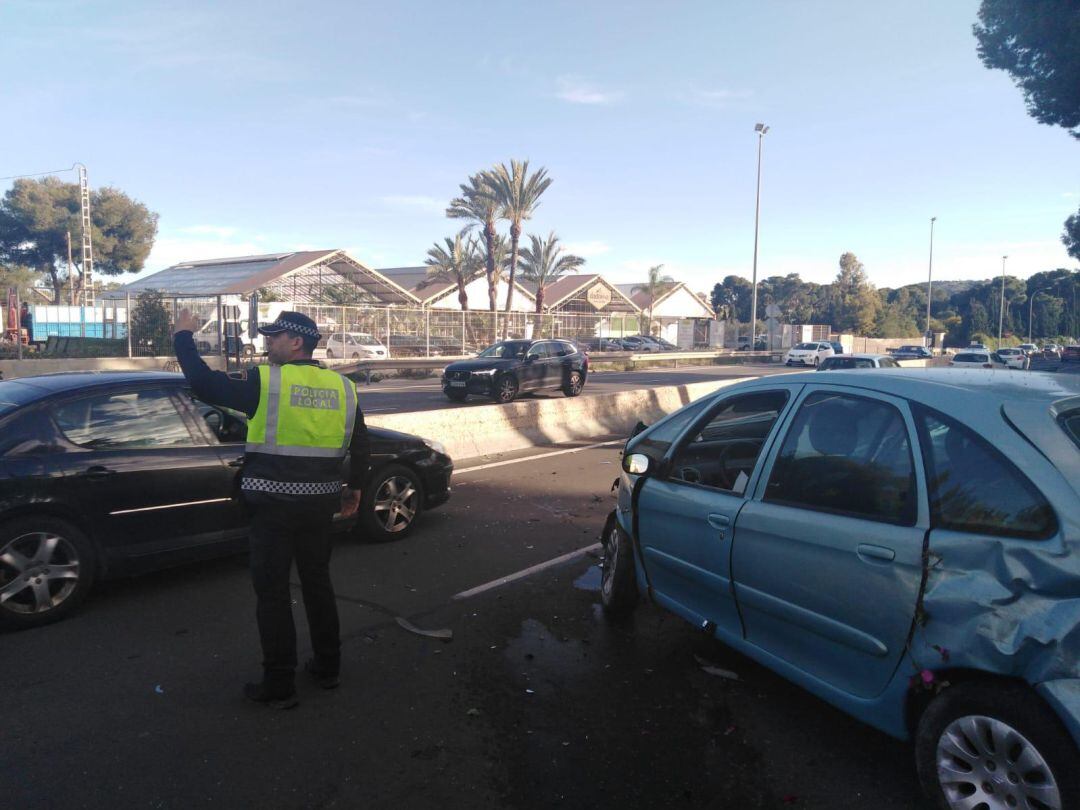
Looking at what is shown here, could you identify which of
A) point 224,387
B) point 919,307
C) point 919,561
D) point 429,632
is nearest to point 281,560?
point 224,387

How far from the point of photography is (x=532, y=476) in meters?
10.0

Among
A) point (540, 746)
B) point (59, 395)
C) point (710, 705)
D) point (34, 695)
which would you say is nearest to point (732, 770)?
point (710, 705)

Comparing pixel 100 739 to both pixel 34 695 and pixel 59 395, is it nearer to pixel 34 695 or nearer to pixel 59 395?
pixel 34 695

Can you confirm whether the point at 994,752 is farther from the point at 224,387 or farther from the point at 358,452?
the point at 224,387

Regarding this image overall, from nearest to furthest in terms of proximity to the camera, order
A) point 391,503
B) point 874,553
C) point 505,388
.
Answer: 1. point 874,553
2. point 391,503
3. point 505,388

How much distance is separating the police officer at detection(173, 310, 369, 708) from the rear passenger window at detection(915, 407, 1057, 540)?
2.66m

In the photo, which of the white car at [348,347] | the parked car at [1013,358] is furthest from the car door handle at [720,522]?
the parked car at [1013,358]

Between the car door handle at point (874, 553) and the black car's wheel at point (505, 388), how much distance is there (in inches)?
666

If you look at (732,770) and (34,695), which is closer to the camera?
(732,770)

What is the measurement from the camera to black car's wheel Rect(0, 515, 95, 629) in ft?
14.9

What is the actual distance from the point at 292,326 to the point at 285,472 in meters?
0.74

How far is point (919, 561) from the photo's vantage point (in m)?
2.87

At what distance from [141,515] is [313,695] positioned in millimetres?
1944

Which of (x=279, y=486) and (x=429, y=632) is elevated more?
(x=279, y=486)
